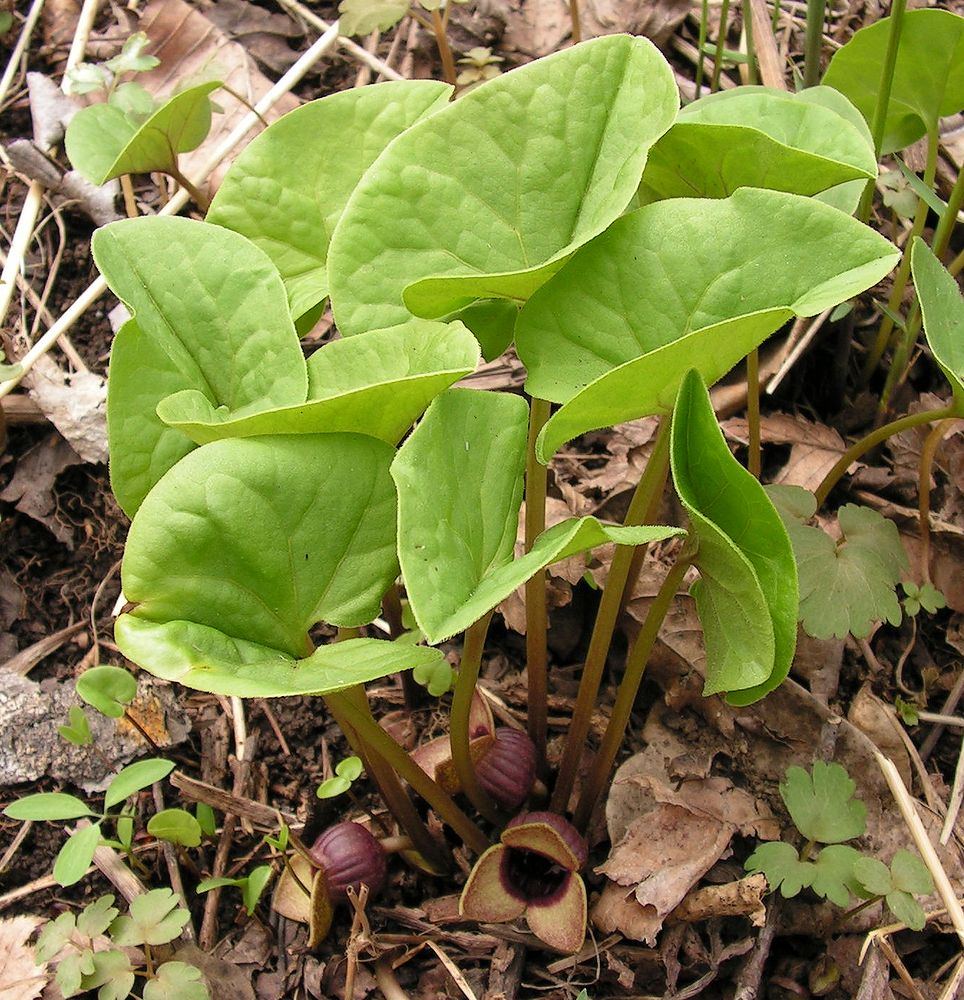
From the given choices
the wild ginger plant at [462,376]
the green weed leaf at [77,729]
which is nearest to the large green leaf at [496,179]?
the wild ginger plant at [462,376]

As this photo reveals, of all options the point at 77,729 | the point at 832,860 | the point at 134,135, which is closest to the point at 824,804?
the point at 832,860

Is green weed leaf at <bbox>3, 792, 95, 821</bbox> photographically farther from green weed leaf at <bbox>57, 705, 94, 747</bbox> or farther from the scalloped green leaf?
the scalloped green leaf

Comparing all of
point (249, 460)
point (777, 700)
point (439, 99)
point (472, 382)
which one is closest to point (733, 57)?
point (472, 382)

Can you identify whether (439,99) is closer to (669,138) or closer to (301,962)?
(669,138)

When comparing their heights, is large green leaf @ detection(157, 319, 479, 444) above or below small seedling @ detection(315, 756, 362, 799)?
above

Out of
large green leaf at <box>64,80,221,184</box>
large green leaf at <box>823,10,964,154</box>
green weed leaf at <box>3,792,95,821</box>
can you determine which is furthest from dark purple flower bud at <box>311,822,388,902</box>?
large green leaf at <box>823,10,964,154</box>

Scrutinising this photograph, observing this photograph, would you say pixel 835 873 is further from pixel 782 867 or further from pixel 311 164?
pixel 311 164
